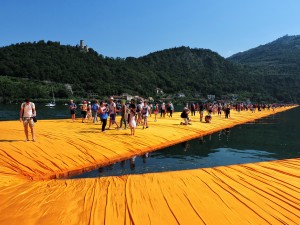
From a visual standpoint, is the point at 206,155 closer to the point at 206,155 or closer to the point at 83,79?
the point at 206,155

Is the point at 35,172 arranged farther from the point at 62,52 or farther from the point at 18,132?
the point at 62,52

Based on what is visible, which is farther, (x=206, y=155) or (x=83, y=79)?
(x=83, y=79)

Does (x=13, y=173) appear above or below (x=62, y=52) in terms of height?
below

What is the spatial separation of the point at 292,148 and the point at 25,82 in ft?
436

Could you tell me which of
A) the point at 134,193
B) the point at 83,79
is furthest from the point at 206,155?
the point at 83,79

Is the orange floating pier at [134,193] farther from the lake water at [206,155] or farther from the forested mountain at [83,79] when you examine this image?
the forested mountain at [83,79]

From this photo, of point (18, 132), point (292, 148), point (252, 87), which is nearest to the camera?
point (18, 132)

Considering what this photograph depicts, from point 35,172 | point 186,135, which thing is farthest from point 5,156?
point 186,135

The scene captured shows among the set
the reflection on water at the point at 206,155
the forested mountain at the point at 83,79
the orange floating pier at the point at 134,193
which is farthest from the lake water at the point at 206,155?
the forested mountain at the point at 83,79

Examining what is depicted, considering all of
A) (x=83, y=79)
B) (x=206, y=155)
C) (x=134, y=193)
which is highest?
(x=83, y=79)

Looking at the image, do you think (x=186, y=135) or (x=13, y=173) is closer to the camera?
(x=13, y=173)

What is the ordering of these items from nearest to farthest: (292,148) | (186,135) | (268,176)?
(268,176) < (292,148) < (186,135)

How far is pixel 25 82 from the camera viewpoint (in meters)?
137

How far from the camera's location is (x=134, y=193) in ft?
28.2
